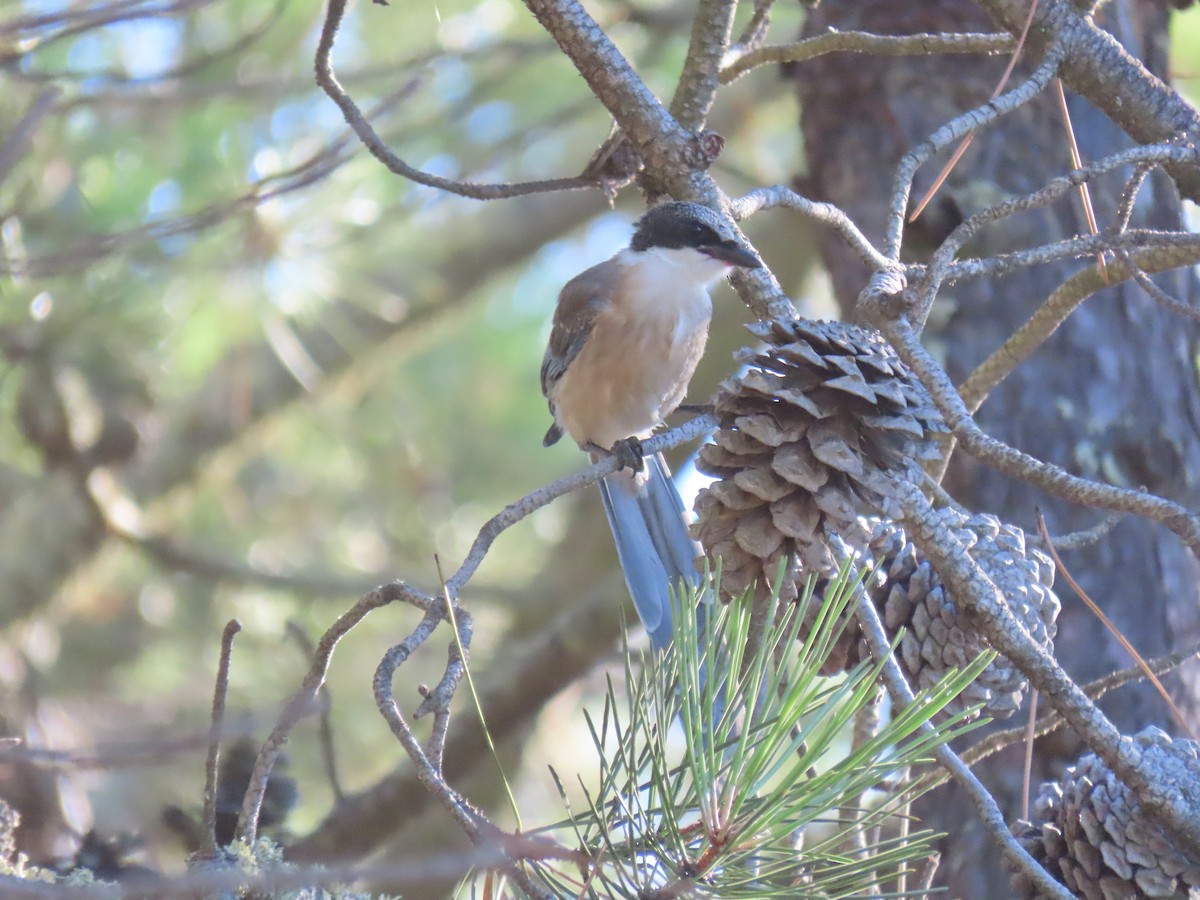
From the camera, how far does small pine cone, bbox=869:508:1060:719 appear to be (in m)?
1.39

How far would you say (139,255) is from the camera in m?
3.30

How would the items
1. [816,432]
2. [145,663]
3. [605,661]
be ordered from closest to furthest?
[816,432] < [605,661] < [145,663]

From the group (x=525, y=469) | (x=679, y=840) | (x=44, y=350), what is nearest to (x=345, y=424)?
(x=525, y=469)

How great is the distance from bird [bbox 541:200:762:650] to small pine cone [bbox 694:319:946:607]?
115cm

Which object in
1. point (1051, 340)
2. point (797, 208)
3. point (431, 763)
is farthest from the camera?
point (1051, 340)

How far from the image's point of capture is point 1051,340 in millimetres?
2676

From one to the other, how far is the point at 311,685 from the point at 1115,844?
30.8 inches

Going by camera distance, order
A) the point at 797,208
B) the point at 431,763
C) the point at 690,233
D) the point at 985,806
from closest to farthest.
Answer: the point at 431,763, the point at 985,806, the point at 797,208, the point at 690,233

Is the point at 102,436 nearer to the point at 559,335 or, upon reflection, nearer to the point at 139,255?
the point at 139,255

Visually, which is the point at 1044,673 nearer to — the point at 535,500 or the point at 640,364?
the point at 535,500

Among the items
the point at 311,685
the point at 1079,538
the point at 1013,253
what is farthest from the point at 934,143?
the point at 311,685

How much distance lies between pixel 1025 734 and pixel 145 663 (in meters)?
3.14

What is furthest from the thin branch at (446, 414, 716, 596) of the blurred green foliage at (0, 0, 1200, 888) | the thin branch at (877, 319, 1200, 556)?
the blurred green foliage at (0, 0, 1200, 888)

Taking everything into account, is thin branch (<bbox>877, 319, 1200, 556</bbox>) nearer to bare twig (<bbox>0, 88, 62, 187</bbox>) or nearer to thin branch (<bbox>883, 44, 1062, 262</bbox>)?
thin branch (<bbox>883, 44, 1062, 262</bbox>)
